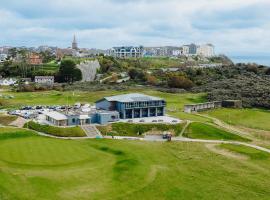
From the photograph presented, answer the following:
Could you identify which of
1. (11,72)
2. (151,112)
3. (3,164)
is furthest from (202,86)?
(3,164)

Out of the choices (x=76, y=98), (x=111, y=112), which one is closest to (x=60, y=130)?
(x=111, y=112)

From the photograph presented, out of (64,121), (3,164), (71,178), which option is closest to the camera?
(71,178)

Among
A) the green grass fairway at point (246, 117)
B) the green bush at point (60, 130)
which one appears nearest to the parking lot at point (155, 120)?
the green bush at point (60, 130)

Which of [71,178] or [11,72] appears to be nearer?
[71,178]

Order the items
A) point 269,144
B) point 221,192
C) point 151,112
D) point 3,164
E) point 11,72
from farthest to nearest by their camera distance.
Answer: point 11,72
point 151,112
point 269,144
point 3,164
point 221,192

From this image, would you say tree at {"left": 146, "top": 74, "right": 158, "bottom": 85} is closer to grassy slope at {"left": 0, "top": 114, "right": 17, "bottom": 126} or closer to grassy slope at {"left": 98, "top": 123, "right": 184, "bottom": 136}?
grassy slope at {"left": 98, "top": 123, "right": 184, "bottom": 136}

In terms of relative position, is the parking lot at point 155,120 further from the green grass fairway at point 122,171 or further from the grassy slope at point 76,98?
the green grass fairway at point 122,171

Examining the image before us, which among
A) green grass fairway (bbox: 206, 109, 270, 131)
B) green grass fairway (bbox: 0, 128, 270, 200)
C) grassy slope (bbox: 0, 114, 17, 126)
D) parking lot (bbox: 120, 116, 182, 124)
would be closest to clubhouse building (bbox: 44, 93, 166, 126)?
parking lot (bbox: 120, 116, 182, 124)

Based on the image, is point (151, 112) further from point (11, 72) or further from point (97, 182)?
point (11, 72)
